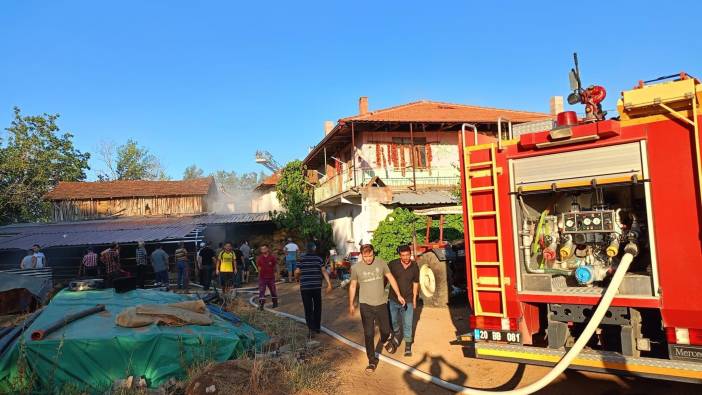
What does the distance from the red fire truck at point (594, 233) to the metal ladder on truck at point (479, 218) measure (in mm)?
12

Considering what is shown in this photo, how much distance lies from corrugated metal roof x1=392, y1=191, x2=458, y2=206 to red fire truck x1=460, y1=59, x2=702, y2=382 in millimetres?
12277

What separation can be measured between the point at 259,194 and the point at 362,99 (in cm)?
1876

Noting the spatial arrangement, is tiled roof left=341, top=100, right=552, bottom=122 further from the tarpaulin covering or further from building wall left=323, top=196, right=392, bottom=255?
the tarpaulin covering

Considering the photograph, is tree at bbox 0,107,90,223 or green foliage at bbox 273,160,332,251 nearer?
green foliage at bbox 273,160,332,251

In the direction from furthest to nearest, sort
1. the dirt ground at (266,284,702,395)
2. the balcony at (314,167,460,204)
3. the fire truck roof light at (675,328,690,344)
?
the balcony at (314,167,460,204) < the dirt ground at (266,284,702,395) < the fire truck roof light at (675,328,690,344)

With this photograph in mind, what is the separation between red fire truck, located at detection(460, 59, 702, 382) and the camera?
4375 mm

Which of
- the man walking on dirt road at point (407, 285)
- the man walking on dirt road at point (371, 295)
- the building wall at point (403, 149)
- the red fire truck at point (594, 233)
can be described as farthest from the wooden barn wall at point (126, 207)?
the red fire truck at point (594, 233)

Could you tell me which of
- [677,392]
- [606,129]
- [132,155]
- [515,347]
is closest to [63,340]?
[515,347]

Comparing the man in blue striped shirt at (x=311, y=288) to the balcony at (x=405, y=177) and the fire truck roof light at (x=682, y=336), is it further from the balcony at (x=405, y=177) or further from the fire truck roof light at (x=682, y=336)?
the balcony at (x=405, y=177)

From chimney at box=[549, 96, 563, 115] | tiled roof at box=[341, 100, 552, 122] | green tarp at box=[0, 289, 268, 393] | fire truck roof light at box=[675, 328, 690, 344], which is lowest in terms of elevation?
green tarp at box=[0, 289, 268, 393]

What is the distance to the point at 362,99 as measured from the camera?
2725 cm

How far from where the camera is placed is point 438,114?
73.1 feet

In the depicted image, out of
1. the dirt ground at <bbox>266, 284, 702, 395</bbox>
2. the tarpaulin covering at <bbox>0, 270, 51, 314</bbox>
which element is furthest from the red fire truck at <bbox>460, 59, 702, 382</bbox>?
the tarpaulin covering at <bbox>0, 270, 51, 314</bbox>

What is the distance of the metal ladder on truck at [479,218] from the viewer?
558cm
